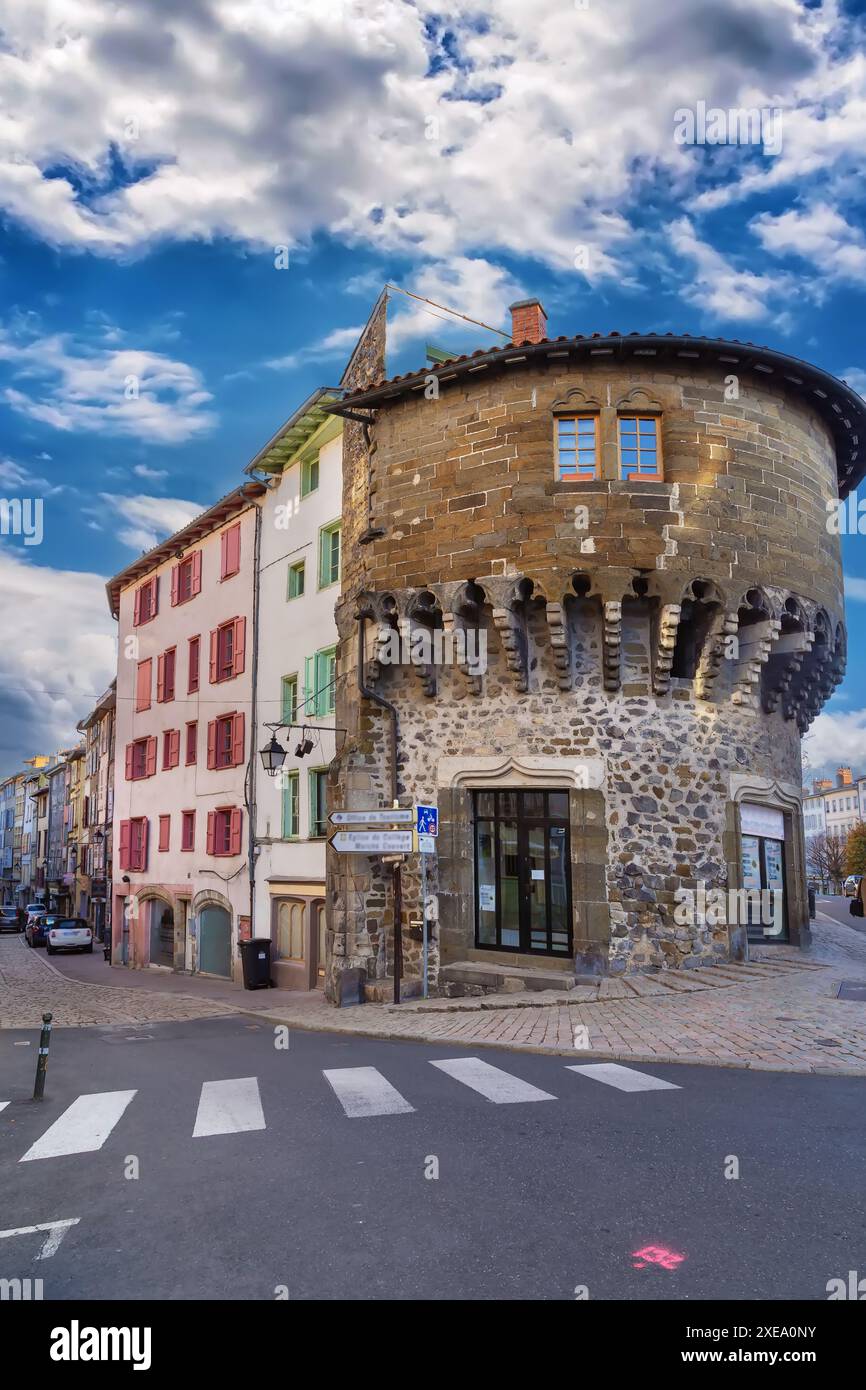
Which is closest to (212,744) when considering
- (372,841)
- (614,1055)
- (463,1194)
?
(372,841)

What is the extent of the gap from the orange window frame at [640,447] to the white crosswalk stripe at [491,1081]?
9.17 m

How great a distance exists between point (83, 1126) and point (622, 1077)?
15.5 ft

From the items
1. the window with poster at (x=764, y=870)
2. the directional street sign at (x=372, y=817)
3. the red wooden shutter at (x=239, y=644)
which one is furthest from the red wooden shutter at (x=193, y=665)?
the window with poster at (x=764, y=870)

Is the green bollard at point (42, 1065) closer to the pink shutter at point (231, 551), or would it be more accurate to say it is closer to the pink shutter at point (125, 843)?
the pink shutter at point (231, 551)

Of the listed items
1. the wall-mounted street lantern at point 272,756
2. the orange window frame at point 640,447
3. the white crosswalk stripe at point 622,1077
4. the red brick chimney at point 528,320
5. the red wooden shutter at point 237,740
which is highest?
the red brick chimney at point 528,320

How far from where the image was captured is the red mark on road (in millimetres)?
4520

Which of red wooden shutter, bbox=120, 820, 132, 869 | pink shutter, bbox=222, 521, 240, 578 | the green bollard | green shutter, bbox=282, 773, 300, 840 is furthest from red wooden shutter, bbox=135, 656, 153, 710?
the green bollard

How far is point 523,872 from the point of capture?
15.4 m

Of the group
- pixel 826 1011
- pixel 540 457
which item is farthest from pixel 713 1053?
pixel 540 457

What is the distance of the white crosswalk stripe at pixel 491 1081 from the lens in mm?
8099

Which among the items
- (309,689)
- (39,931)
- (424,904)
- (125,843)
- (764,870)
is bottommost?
(39,931)

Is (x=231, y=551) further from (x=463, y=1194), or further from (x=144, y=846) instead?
(x=463, y=1194)
